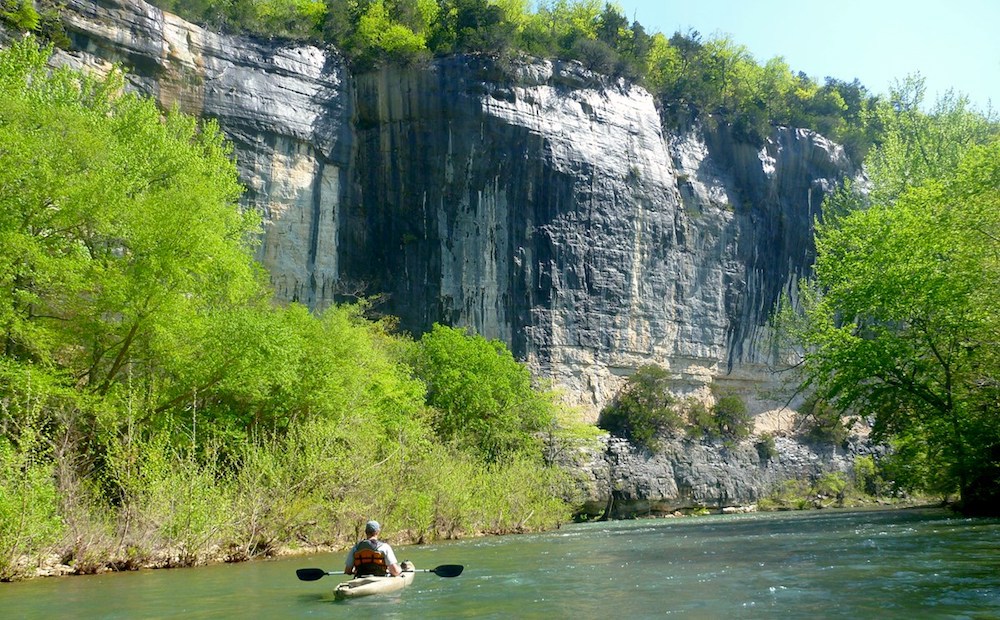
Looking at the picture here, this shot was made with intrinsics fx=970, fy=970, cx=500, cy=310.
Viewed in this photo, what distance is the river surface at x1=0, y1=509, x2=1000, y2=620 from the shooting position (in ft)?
Answer: 37.2

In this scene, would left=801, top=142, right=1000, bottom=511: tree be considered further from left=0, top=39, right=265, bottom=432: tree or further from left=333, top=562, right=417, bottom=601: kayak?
left=0, top=39, right=265, bottom=432: tree

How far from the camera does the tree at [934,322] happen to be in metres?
22.9

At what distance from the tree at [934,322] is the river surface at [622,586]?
15.0 ft

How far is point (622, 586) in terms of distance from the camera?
14.2 meters

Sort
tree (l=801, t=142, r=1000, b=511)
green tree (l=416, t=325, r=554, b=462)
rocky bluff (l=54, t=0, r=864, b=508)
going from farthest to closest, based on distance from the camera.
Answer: rocky bluff (l=54, t=0, r=864, b=508) < green tree (l=416, t=325, r=554, b=462) < tree (l=801, t=142, r=1000, b=511)

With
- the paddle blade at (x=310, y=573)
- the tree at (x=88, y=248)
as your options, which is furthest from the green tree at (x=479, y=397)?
the paddle blade at (x=310, y=573)

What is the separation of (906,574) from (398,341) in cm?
3119

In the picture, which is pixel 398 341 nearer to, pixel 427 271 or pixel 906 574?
pixel 427 271

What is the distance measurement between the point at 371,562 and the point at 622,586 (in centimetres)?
376

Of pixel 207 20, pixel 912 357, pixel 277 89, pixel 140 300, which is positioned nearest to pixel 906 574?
pixel 912 357

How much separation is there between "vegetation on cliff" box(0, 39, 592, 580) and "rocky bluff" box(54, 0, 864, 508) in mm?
17918

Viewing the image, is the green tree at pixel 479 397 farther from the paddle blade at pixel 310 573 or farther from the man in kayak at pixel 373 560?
the man in kayak at pixel 373 560

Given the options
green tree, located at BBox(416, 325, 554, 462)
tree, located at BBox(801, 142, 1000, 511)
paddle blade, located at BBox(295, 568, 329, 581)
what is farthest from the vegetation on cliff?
tree, located at BBox(801, 142, 1000, 511)

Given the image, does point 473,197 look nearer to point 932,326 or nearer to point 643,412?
point 643,412
